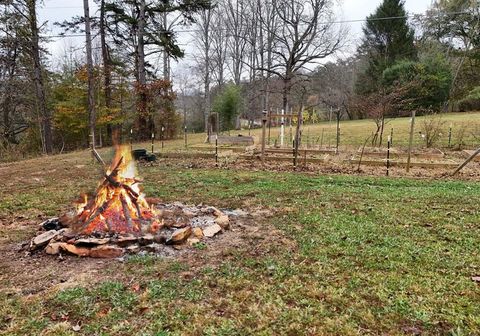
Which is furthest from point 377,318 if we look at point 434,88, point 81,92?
point 434,88

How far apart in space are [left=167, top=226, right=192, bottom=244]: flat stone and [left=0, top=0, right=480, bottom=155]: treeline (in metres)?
6.86

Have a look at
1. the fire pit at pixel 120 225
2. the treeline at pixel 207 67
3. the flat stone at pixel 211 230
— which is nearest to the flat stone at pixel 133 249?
the fire pit at pixel 120 225

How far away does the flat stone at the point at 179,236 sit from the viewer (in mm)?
3961

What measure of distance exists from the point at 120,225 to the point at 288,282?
2113mm

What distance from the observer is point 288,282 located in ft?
10.3

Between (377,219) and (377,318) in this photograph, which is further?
(377,219)

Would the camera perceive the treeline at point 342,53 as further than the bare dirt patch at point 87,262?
Yes

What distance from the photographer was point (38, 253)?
3746 millimetres

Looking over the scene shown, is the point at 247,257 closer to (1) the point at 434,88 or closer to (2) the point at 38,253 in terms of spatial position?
(2) the point at 38,253

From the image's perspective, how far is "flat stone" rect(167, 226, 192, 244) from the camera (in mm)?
3961

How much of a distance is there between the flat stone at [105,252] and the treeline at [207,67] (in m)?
7.51

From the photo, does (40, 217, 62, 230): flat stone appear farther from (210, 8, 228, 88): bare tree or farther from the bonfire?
(210, 8, 228, 88): bare tree

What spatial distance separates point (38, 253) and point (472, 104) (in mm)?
29758

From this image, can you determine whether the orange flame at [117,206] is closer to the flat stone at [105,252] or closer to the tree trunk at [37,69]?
the flat stone at [105,252]
